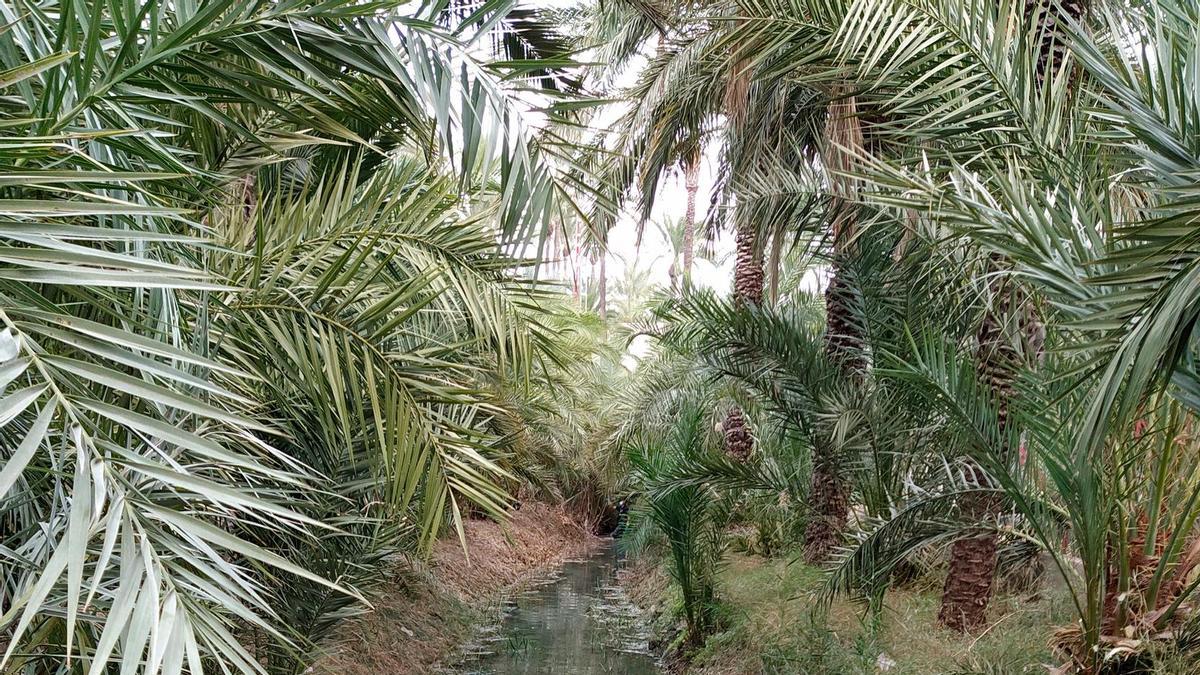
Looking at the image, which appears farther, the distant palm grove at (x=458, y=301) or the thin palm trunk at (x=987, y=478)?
the thin palm trunk at (x=987, y=478)

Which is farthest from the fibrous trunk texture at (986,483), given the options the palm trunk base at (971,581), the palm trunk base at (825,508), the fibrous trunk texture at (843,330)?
the palm trunk base at (825,508)

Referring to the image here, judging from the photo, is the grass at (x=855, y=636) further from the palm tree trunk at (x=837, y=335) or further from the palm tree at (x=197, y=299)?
the palm tree at (x=197, y=299)

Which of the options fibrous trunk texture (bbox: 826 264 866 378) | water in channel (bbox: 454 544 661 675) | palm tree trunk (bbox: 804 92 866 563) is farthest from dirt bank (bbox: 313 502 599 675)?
fibrous trunk texture (bbox: 826 264 866 378)

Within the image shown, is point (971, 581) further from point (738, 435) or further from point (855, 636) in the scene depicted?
point (738, 435)

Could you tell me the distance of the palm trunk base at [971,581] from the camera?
5.62 m

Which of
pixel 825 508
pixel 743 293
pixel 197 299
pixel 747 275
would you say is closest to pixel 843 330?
pixel 825 508

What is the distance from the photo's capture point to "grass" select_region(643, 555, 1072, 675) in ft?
15.3

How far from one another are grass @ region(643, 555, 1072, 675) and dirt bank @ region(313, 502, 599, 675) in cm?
199

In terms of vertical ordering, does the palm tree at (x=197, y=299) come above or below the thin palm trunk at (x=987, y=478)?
above

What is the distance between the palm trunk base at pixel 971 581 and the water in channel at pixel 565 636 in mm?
3244

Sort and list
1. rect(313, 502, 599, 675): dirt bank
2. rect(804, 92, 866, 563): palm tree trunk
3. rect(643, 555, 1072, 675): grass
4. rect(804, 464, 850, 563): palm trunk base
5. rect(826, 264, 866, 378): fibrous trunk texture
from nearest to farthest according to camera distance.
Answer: rect(643, 555, 1072, 675): grass → rect(804, 92, 866, 563): palm tree trunk → rect(313, 502, 599, 675): dirt bank → rect(826, 264, 866, 378): fibrous trunk texture → rect(804, 464, 850, 563): palm trunk base

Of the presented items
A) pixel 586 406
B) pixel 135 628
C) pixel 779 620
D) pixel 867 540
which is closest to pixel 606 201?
pixel 135 628

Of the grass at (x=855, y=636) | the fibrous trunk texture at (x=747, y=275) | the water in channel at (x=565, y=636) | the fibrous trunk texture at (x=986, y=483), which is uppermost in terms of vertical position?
the fibrous trunk texture at (x=747, y=275)

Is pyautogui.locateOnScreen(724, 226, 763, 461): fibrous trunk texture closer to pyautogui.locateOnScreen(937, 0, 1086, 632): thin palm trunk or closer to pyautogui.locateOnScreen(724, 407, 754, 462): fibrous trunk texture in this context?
pyautogui.locateOnScreen(724, 407, 754, 462): fibrous trunk texture
